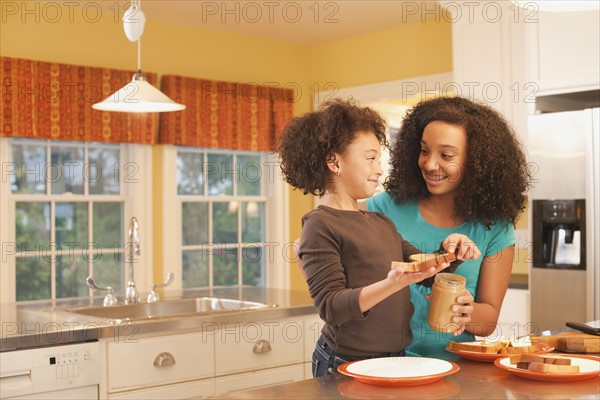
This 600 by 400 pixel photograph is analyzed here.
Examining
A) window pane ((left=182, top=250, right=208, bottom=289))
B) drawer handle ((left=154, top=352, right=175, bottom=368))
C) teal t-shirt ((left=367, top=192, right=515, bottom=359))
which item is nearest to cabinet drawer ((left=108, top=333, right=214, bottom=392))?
drawer handle ((left=154, top=352, right=175, bottom=368))

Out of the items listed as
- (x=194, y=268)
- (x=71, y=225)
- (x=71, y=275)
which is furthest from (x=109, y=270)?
(x=194, y=268)

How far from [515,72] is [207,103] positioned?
199 centimetres

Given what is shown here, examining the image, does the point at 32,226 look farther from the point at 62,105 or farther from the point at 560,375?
the point at 560,375

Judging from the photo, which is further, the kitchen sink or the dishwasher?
the kitchen sink

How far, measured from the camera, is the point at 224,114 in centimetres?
546

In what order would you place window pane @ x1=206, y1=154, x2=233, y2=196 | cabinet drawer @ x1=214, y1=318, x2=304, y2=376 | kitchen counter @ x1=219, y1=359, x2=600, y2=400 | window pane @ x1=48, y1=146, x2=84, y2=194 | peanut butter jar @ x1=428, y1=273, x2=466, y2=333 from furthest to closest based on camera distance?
window pane @ x1=206, y1=154, x2=233, y2=196
window pane @ x1=48, y1=146, x2=84, y2=194
cabinet drawer @ x1=214, y1=318, x2=304, y2=376
peanut butter jar @ x1=428, y1=273, x2=466, y2=333
kitchen counter @ x1=219, y1=359, x2=600, y2=400

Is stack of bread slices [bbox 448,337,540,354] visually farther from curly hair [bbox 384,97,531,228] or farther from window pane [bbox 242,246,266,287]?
window pane [bbox 242,246,266,287]

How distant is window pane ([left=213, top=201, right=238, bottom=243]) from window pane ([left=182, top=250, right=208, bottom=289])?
163 mm

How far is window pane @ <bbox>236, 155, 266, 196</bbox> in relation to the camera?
5.72m

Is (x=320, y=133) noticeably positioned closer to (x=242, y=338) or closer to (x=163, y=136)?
(x=242, y=338)

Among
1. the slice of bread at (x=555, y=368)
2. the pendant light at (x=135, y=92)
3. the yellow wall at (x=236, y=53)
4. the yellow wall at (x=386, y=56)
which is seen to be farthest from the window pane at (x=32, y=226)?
the slice of bread at (x=555, y=368)

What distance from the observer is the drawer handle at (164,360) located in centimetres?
302

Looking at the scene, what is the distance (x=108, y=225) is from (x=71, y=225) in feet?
0.80

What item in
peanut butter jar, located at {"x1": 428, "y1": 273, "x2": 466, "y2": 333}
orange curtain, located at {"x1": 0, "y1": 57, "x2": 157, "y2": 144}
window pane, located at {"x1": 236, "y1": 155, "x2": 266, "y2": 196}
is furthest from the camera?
window pane, located at {"x1": 236, "y1": 155, "x2": 266, "y2": 196}
